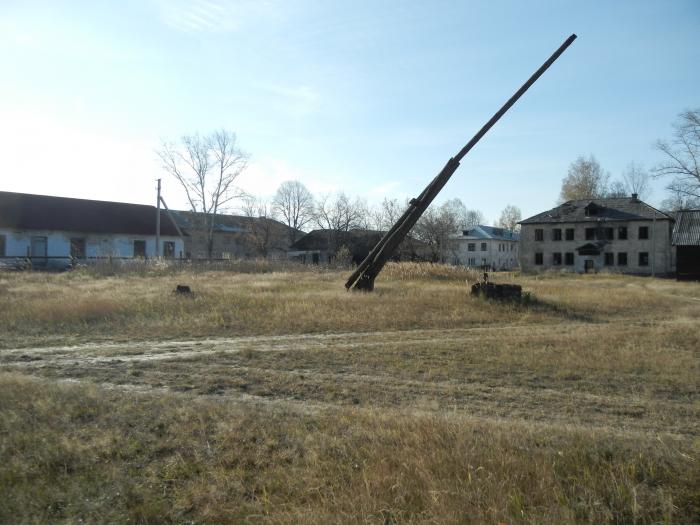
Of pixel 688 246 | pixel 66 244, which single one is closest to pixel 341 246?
pixel 66 244

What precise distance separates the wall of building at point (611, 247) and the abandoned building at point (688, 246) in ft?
32.9

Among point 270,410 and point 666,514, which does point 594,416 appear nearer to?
point 666,514

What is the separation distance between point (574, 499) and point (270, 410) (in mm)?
3116

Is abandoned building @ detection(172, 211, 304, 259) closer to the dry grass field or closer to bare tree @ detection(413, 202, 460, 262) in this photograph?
bare tree @ detection(413, 202, 460, 262)

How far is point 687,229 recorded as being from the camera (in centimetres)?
3766

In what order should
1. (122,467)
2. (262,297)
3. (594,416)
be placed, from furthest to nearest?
(262,297) < (594,416) < (122,467)

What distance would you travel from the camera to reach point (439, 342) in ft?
33.5

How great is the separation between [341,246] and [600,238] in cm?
2761

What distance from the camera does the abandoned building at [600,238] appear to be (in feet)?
161

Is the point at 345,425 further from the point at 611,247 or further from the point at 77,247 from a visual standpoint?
the point at 611,247

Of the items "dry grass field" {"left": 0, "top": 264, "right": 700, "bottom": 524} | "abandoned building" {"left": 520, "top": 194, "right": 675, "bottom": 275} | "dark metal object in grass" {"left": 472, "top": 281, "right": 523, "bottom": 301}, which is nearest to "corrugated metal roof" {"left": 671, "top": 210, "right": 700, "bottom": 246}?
"abandoned building" {"left": 520, "top": 194, "right": 675, "bottom": 275}

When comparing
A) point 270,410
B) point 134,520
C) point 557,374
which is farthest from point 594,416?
point 134,520

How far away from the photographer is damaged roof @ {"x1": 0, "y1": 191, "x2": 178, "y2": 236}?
4134 centimetres

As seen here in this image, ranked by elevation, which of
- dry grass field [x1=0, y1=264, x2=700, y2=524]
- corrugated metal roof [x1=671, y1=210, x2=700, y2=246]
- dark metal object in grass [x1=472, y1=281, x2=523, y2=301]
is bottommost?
dry grass field [x1=0, y1=264, x2=700, y2=524]
